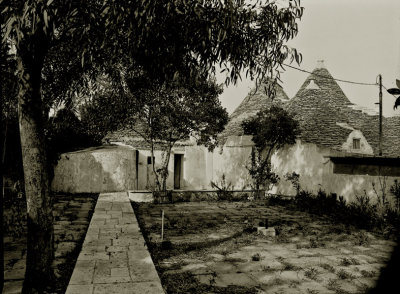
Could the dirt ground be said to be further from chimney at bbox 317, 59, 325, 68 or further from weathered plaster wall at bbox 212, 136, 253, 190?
chimney at bbox 317, 59, 325, 68

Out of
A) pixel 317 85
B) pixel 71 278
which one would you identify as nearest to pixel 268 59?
pixel 71 278

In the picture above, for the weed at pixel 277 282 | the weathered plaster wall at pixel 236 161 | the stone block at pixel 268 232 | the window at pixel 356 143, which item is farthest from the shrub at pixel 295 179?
the weed at pixel 277 282

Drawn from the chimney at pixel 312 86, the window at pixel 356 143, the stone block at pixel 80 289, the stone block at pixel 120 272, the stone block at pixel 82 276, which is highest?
the chimney at pixel 312 86

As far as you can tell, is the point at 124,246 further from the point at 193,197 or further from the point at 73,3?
the point at 193,197

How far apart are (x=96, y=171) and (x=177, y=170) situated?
5575 mm

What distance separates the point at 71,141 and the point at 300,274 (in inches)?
729

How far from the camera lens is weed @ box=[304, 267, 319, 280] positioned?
220 inches

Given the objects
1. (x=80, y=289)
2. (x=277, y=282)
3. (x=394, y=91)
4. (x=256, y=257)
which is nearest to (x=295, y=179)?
(x=256, y=257)

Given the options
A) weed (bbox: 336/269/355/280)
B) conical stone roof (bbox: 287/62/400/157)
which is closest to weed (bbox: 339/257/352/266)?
weed (bbox: 336/269/355/280)

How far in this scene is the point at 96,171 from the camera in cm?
1891

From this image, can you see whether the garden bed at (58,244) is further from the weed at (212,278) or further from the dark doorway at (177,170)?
the dark doorway at (177,170)

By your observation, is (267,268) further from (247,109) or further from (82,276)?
(247,109)

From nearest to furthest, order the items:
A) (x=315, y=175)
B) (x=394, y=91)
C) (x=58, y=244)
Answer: (x=394, y=91), (x=58, y=244), (x=315, y=175)

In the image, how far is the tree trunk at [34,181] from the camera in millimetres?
4699
